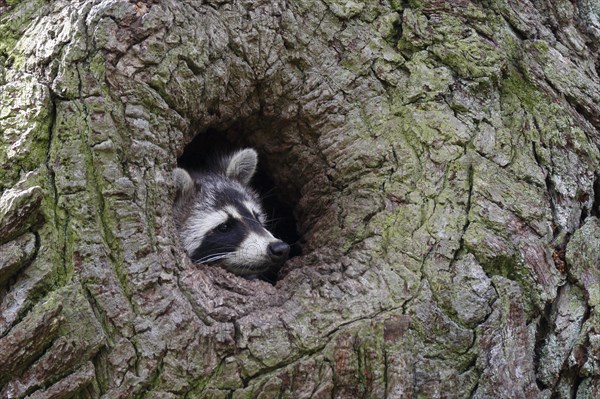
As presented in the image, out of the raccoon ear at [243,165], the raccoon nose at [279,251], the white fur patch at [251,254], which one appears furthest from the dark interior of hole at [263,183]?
the raccoon nose at [279,251]

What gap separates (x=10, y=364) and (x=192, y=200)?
2.22 metres

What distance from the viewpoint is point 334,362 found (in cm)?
306

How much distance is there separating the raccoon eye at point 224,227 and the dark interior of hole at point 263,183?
369mm

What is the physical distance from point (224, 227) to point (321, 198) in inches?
35.3

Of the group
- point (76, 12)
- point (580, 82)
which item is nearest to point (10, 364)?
point (76, 12)

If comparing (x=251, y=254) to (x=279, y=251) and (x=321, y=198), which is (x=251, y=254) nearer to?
(x=279, y=251)

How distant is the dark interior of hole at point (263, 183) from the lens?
15.9ft

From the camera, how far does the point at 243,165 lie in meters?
4.79

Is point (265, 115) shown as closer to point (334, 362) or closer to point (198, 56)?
point (198, 56)

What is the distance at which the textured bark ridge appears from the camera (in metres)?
2.91

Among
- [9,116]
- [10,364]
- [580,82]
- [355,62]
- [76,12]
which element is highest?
[580,82]

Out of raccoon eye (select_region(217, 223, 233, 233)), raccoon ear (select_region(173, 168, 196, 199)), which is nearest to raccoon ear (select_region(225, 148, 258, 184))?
raccoon ear (select_region(173, 168, 196, 199))

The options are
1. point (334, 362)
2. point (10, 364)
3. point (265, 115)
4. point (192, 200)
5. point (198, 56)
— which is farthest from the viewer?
point (192, 200)

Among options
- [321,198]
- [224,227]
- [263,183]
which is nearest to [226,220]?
[224,227]
